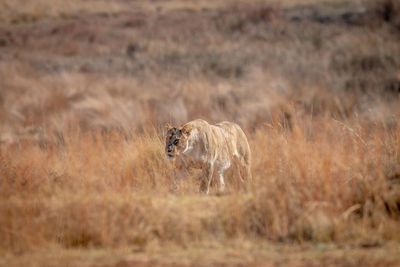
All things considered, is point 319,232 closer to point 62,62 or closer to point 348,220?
point 348,220

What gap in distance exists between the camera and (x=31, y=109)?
18.0 m

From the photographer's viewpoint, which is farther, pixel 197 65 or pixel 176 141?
pixel 197 65

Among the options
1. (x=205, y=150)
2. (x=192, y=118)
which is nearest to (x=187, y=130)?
(x=205, y=150)

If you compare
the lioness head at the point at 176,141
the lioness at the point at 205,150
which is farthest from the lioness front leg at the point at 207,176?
the lioness head at the point at 176,141

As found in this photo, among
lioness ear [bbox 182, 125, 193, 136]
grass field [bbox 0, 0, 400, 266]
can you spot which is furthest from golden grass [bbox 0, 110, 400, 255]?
lioness ear [bbox 182, 125, 193, 136]

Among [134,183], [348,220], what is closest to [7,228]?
[134,183]

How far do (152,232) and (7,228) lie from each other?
5.57 ft

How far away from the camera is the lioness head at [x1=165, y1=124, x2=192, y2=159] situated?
287 inches

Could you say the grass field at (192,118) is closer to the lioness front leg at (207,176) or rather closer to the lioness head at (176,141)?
the lioness front leg at (207,176)

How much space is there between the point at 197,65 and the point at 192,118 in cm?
788

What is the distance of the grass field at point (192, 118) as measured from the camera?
542 centimetres

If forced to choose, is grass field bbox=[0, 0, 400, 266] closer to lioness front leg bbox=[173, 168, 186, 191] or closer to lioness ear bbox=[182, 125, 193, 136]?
lioness front leg bbox=[173, 168, 186, 191]

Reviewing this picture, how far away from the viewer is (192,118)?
55.2 feet

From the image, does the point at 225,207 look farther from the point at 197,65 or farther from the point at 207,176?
the point at 197,65
